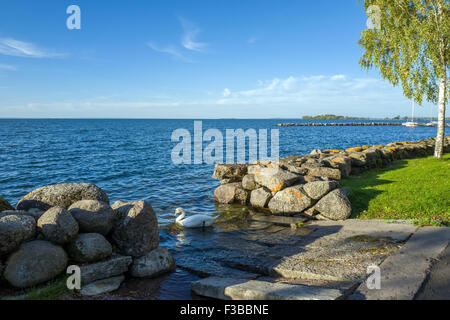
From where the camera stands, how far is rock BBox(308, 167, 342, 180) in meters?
16.4

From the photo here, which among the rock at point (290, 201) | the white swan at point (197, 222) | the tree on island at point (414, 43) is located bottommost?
the white swan at point (197, 222)

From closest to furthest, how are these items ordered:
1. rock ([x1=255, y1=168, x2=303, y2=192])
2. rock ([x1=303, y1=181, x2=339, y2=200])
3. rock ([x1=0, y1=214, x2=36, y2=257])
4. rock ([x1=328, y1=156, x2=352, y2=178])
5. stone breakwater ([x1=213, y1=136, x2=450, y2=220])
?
rock ([x1=0, y1=214, x2=36, y2=257]) < stone breakwater ([x1=213, y1=136, x2=450, y2=220]) < rock ([x1=303, y1=181, x2=339, y2=200]) < rock ([x1=255, y1=168, x2=303, y2=192]) < rock ([x1=328, y1=156, x2=352, y2=178])

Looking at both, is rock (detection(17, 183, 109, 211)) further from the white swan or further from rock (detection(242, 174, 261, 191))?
rock (detection(242, 174, 261, 191))

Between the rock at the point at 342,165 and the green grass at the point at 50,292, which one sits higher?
the rock at the point at 342,165

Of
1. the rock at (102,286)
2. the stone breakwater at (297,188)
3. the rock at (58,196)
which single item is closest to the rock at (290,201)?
the stone breakwater at (297,188)

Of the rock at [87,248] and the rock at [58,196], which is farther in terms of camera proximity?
the rock at [58,196]

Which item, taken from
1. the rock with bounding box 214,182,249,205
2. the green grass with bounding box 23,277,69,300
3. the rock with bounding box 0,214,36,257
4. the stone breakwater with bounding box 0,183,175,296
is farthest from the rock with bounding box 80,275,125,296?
the rock with bounding box 214,182,249,205

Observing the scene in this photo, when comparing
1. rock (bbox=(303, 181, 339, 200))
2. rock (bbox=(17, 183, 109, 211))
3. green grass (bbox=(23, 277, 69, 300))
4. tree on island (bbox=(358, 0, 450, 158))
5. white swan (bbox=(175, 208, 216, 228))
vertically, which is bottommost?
white swan (bbox=(175, 208, 216, 228))

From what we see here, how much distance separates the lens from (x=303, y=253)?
324 inches

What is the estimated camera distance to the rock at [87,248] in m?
6.88

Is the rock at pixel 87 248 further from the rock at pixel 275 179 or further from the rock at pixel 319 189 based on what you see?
the rock at pixel 275 179

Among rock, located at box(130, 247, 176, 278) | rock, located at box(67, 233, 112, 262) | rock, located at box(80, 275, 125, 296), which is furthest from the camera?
rock, located at box(130, 247, 176, 278)

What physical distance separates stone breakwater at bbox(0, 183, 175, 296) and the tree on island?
2010cm

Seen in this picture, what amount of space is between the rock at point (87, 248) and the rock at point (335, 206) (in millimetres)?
7896
